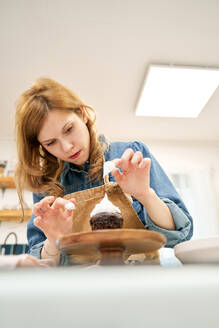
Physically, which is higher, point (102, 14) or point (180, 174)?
point (102, 14)

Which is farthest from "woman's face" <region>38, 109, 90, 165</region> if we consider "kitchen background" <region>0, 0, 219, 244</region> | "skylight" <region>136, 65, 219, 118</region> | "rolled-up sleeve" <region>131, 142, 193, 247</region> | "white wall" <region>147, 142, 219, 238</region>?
"white wall" <region>147, 142, 219, 238</region>

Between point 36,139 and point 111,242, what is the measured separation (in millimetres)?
807

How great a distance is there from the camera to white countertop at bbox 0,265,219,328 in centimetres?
17

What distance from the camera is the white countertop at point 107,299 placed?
0.17m

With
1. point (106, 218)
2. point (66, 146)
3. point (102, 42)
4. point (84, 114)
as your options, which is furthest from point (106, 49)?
point (106, 218)

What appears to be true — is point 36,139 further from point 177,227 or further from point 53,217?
point 177,227

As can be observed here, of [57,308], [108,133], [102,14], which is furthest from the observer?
[108,133]

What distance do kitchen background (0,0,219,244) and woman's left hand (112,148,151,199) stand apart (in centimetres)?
163

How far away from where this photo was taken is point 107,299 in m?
0.17

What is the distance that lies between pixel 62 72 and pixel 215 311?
258 centimetres

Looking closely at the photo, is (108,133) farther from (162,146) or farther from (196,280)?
(196,280)

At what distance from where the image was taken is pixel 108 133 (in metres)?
3.72

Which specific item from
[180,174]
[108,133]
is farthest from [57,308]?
[180,174]

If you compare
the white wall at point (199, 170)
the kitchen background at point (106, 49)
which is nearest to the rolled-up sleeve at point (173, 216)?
the kitchen background at point (106, 49)
